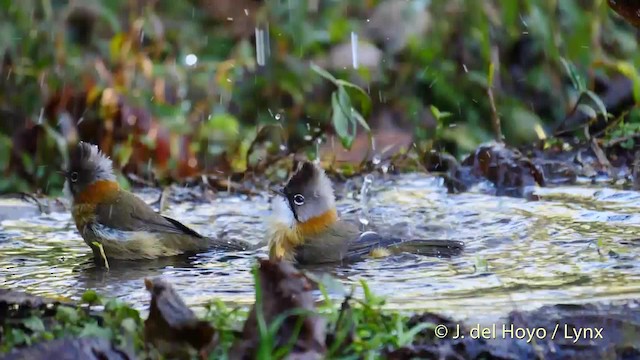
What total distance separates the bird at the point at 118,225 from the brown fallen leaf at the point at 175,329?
5.15 feet

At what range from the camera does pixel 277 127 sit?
6785 millimetres

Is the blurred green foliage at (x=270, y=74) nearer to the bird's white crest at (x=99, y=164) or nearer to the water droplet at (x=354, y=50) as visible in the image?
the water droplet at (x=354, y=50)

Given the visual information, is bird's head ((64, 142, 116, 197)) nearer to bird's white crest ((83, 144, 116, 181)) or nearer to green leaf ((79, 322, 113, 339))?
bird's white crest ((83, 144, 116, 181))

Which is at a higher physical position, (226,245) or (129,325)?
(129,325)

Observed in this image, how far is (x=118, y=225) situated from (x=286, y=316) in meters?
2.07

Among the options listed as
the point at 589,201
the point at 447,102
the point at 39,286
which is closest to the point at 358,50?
the point at 447,102

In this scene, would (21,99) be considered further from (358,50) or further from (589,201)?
(589,201)

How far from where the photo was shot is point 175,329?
8.24 feet

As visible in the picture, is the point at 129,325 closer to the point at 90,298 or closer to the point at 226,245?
the point at 90,298

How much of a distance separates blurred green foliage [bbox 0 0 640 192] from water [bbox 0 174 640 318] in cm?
116

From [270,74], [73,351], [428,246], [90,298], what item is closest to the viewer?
[73,351]

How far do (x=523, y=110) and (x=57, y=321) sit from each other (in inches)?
231

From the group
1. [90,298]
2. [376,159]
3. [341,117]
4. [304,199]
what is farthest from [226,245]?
[376,159]

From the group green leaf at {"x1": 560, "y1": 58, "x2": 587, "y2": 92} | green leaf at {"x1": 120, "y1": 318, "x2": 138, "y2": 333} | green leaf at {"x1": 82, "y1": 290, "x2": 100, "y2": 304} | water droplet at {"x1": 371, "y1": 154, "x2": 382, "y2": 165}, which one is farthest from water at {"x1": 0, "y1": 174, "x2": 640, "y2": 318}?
green leaf at {"x1": 560, "y1": 58, "x2": 587, "y2": 92}
